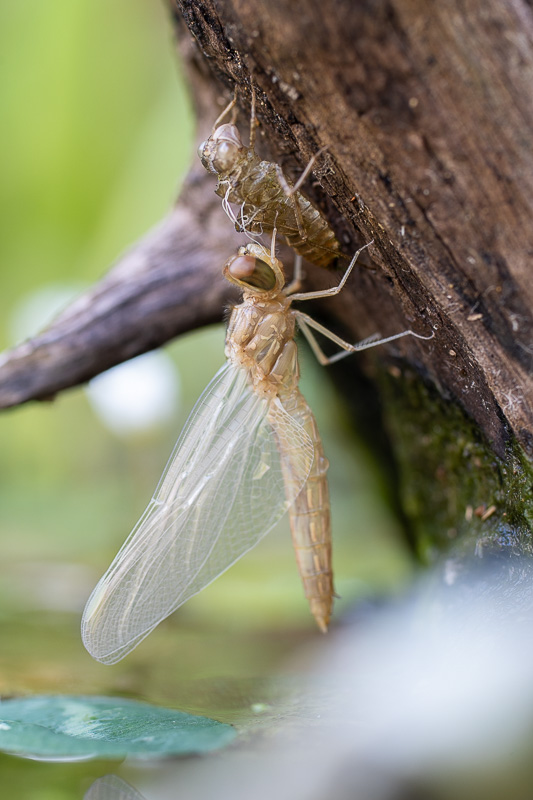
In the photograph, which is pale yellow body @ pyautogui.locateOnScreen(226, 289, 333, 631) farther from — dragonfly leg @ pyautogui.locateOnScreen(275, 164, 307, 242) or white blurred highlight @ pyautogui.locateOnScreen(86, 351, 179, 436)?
white blurred highlight @ pyautogui.locateOnScreen(86, 351, 179, 436)

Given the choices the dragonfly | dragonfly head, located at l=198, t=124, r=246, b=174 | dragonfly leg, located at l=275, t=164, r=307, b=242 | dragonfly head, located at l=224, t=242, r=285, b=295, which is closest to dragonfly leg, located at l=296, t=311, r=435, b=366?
the dragonfly

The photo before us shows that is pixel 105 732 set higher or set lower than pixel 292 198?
lower

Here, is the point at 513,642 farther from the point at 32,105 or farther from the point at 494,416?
the point at 32,105

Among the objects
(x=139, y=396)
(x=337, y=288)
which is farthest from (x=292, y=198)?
(x=139, y=396)

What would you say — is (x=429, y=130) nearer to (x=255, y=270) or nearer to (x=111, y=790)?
(x=255, y=270)

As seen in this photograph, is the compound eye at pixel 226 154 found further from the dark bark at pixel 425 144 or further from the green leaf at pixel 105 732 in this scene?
the green leaf at pixel 105 732

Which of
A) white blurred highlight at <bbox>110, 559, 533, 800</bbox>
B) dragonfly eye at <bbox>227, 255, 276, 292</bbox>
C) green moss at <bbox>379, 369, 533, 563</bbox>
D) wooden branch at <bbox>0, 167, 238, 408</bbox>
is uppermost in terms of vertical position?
wooden branch at <bbox>0, 167, 238, 408</bbox>
